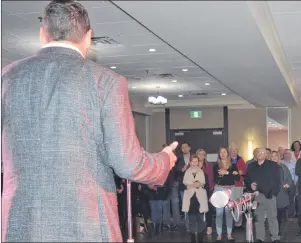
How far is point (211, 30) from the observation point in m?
6.23

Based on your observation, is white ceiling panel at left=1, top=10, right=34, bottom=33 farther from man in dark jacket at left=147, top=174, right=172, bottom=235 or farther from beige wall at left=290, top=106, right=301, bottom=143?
beige wall at left=290, top=106, right=301, bottom=143

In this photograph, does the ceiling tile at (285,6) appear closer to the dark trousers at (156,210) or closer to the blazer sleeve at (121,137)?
the dark trousers at (156,210)

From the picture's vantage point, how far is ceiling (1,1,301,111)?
5.35 metres

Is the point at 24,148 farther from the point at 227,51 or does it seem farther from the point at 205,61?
the point at 205,61

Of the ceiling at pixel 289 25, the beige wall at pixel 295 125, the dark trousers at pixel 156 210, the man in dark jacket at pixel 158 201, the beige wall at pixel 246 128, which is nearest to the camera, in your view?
the ceiling at pixel 289 25

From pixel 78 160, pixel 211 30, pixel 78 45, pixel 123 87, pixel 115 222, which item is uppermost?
pixel 211 30

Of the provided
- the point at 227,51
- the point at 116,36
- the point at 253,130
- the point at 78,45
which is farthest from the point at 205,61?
the point at 253,130

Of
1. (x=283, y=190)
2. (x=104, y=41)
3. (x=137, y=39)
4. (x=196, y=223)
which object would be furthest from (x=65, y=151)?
(x=283, y=190)

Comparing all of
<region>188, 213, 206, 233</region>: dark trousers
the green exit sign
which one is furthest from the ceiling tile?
the green exit sign

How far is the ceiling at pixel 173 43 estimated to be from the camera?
17.6ft

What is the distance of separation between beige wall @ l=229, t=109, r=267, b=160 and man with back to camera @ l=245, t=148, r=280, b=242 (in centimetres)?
894

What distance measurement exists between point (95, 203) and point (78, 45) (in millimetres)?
380

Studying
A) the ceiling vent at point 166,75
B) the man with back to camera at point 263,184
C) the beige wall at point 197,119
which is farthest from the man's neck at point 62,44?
the beige wall at point 197,119

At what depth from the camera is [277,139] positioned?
16.5 m
